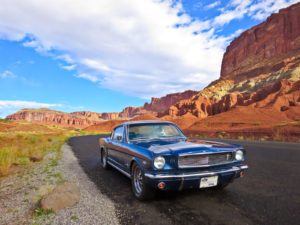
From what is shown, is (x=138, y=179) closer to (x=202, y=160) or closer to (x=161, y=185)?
(x=161, y=185)

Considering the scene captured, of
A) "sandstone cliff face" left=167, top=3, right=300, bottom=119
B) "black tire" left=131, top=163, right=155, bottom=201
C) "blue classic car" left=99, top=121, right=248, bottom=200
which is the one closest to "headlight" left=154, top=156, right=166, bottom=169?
"blue classic car" left=99, top=121, right=248, bottom=200

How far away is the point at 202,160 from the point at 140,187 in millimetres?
1270

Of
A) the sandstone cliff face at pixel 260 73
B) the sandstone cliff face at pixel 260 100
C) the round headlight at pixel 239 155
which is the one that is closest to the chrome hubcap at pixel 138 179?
the round headlight at pixel 239 155

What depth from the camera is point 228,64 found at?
114375 mm

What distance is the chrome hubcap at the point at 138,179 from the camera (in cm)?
526

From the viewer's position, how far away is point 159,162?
4758mm

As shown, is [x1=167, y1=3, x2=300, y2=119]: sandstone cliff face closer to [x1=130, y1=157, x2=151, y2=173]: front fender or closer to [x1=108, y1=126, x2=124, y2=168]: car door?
[x1=108, y1=126, x2=124, y2=168]: car door

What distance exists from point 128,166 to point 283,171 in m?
4.53

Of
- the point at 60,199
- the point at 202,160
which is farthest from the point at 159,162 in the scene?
the point at 60,199

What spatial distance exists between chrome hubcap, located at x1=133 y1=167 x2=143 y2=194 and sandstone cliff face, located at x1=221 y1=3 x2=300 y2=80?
81540 millimetres

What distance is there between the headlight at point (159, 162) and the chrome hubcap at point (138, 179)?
632 mm

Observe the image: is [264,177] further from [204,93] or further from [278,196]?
[204,93]

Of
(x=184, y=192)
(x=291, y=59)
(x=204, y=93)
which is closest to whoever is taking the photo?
(x=184, y=192)

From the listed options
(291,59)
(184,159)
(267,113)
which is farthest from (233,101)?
(184,159)
